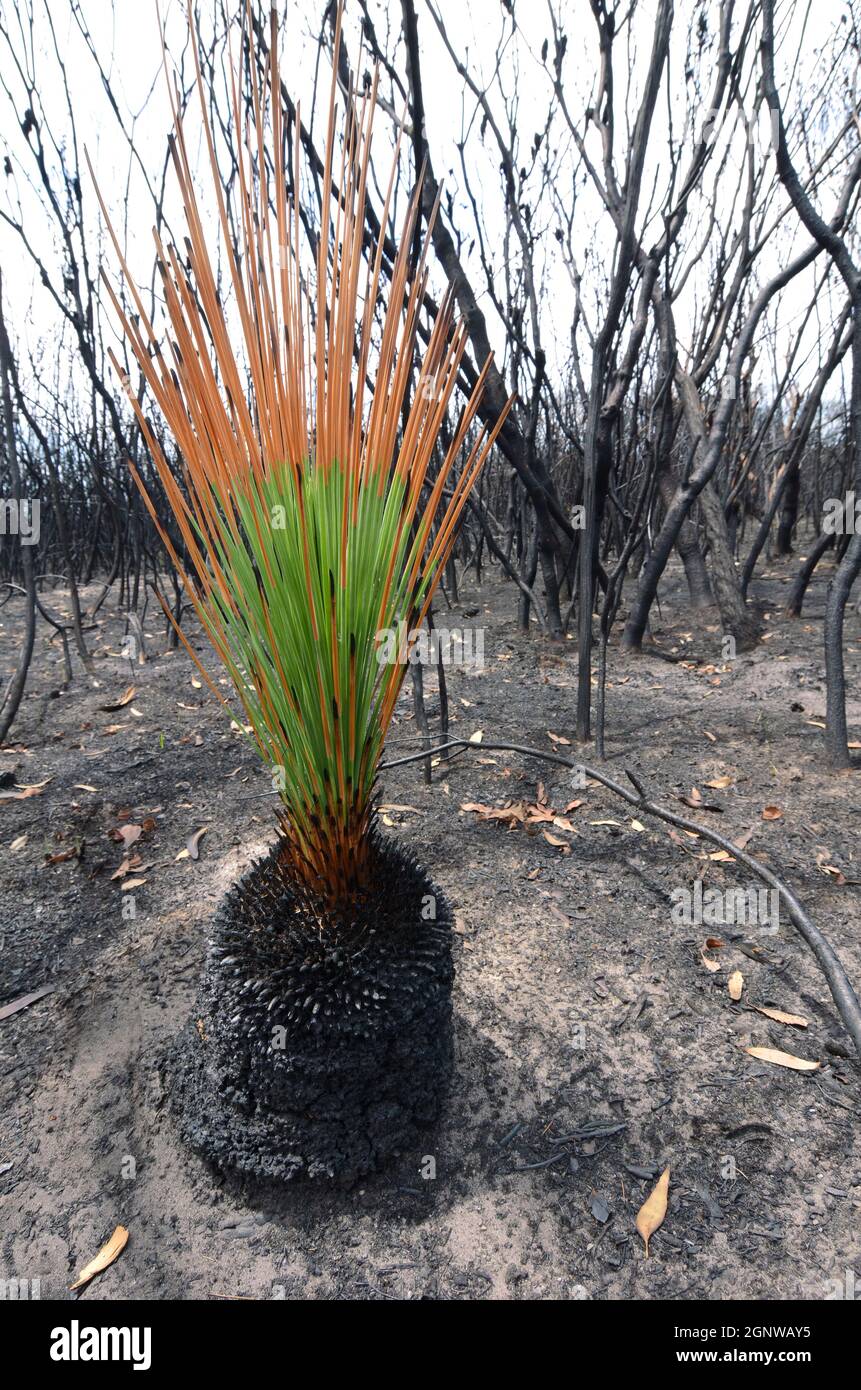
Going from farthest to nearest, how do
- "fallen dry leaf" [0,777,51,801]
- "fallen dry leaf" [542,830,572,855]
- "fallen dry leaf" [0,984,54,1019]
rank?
"fallen dry leaf" [0,777,51,801] → "fallen dry leaf" [542,830,572,855] → "fallen dry leaf" [0,984,54,1019]

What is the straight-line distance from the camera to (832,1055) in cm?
150

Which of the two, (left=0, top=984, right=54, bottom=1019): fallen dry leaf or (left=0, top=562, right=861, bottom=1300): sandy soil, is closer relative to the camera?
(left=0, top=562, right=861, bottom=1300): sandy soil

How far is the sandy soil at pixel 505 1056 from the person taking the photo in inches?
46.3

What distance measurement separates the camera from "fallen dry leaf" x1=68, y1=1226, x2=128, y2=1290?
1.15m

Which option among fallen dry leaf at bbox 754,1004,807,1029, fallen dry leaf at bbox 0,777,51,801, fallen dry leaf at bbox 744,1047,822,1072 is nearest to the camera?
fallen dry leaf at bbox 744,1047,822,1072

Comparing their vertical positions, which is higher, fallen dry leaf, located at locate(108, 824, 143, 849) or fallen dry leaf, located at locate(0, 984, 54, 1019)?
fallen dry leaf, located at locate(108, 824, 143, 849)

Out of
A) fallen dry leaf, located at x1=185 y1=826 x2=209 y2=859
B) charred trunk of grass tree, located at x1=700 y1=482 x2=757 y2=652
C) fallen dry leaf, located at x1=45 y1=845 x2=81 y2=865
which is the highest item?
charred trunk of grass tree, located at x1=700 y1=482 x2=757 y2=652

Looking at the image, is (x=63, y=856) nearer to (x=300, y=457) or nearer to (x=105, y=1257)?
(x=105, y=1257)

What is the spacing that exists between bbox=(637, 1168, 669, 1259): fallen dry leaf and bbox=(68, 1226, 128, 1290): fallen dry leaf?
85 cm

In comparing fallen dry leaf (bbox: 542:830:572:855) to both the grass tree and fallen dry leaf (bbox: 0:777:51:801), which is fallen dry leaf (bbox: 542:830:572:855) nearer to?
the grass tree

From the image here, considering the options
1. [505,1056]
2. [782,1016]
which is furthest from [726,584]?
[505,1056]

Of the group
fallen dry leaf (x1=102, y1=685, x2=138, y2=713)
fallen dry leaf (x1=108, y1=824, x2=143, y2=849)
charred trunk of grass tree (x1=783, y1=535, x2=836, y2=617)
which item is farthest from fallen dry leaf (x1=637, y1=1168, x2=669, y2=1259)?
charred trunk of grass tree (x1=783, y1=535, x2=836, y2=617)

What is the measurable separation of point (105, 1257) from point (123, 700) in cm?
281
